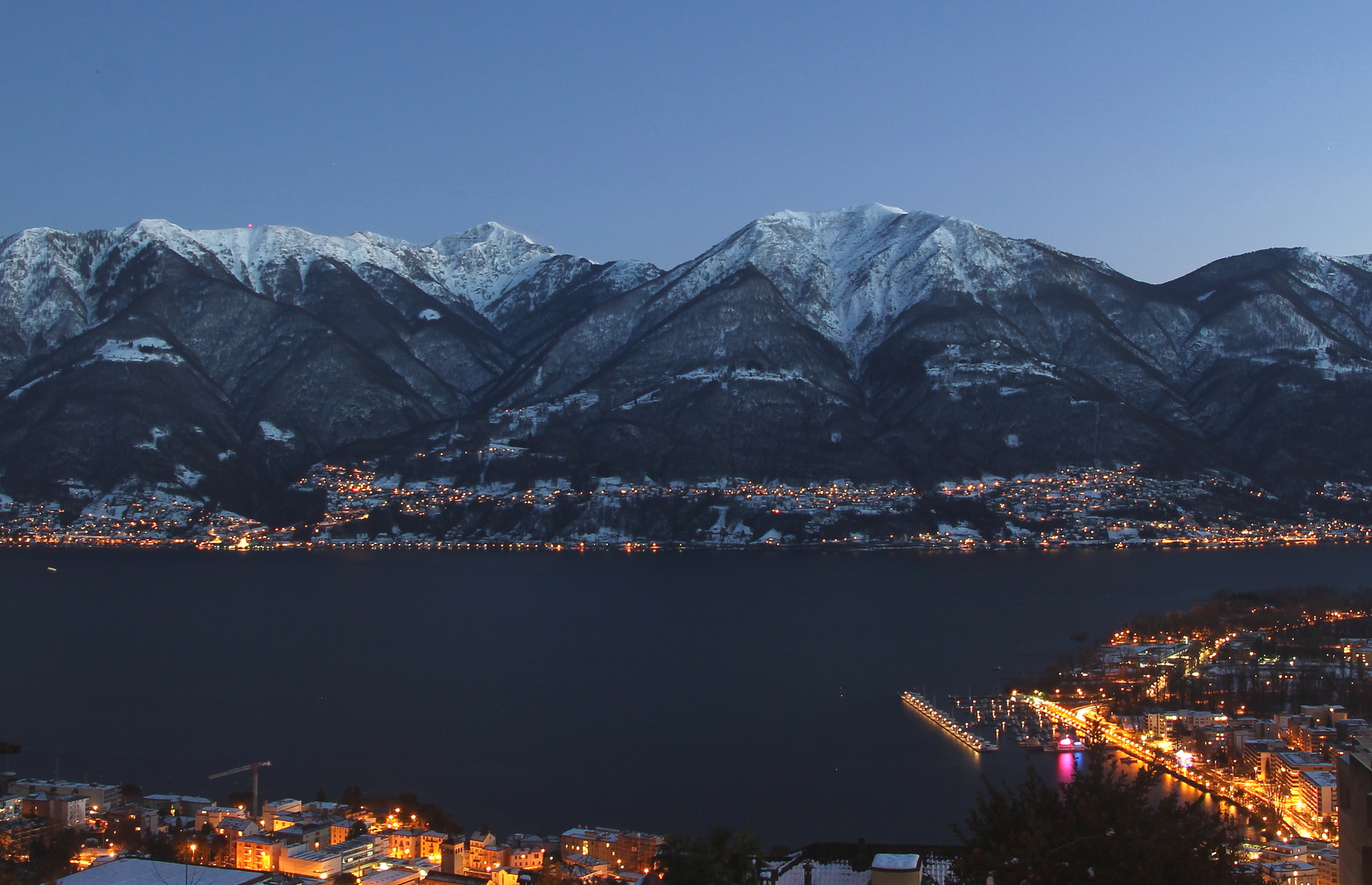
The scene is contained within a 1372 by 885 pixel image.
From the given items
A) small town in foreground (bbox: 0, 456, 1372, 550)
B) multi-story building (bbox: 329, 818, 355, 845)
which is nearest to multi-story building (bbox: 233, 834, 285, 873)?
multi-story building (bbox: 329, 818, 355, 845)

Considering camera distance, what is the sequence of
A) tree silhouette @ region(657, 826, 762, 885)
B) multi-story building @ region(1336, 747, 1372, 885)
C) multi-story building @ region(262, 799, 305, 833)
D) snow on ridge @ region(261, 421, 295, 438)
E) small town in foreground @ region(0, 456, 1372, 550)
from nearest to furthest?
multi-story building @ region(1336, 747, 1372, 885), tree silhouette @ region(657, 826, 762, 885), multi-story building @ region(262, 799, 305, 833), small town in foreground @ region(0, 456, 1372, 550), snow on ridge @ region(261, 421, 295, 438)

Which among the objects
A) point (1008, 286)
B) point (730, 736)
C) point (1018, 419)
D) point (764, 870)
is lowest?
point (730, 736)

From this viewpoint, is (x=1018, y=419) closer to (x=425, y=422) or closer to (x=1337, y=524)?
(x=1337, y=524)

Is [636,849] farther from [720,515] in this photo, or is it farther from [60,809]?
[720,515]

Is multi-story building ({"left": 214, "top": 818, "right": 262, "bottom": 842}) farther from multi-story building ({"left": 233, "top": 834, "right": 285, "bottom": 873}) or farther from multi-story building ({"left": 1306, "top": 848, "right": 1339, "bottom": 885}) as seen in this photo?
multi-story building ({"left": 1306, "top": 848, "right": 1339, "bottom": 885})

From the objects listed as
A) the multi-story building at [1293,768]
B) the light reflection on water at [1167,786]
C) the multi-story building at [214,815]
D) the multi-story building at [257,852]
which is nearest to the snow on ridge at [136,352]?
the multi-story building at [214,815]

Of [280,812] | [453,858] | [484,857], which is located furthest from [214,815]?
[484,857]

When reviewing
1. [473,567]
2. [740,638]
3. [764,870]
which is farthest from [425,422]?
[764,870]
